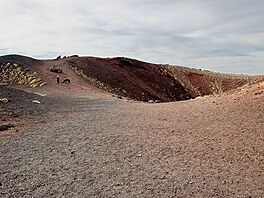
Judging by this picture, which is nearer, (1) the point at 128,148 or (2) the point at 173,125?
(1) the point at 128,148

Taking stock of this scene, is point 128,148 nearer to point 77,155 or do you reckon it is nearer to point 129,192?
point 77,155

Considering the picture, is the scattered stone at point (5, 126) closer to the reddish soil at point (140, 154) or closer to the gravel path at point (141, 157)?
the reddish soil at point (140, 154)

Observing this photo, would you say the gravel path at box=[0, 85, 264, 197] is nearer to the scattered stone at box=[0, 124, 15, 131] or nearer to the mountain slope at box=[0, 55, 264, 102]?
the scattered stone at box=[0, 124, 15, 131]

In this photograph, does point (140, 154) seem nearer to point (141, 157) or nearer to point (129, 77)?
point (141, 157)

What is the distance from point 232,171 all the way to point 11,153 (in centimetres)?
497

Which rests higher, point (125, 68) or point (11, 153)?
point (125, 68)

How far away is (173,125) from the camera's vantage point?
12.0 m

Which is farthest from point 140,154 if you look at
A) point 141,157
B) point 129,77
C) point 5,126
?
point 129,77

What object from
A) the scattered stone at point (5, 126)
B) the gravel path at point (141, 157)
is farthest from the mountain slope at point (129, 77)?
Answer: the gravel path at point (141, 157)

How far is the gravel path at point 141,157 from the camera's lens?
6.39 m

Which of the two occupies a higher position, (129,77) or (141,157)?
(129,77)

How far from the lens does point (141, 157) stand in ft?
27.2

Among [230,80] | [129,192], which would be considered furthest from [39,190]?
[230,80]

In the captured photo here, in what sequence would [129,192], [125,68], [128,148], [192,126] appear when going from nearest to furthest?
[129,192], [128,148], [192,126], [125,68]
